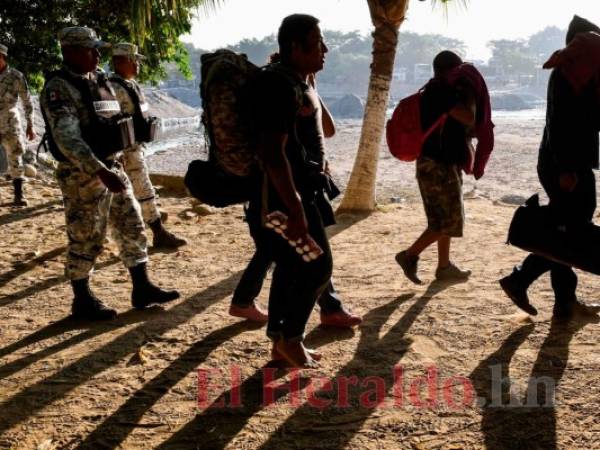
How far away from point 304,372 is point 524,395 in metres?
0.99

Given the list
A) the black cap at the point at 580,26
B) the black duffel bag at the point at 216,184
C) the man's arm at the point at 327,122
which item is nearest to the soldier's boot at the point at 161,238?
the man's arm at the point at 327,122

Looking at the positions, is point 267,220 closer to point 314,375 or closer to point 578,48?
point 314,375

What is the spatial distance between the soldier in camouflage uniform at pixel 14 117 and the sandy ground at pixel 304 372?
8.29 ft

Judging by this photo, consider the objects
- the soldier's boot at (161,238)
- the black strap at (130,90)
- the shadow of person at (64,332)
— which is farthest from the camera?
the soldier's boot at (161,238)

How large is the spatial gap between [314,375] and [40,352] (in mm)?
1533

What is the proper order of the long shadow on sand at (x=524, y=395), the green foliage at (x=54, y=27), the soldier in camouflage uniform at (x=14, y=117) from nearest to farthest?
1. the long shadow on sand at (x=524, y=395)
2. the soldier in camouflage uniform at (x=14, y=117)
3. the green foliage at (x=54, y=27)

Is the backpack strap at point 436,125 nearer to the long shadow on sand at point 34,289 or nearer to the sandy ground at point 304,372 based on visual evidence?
the sandy ground at point 304,372

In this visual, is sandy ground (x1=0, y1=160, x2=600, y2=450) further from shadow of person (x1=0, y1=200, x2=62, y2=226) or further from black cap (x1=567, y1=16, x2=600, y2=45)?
shadow of person (x1=0, y1=200, x2=62, y2=226)

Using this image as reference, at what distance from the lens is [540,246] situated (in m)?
3.03

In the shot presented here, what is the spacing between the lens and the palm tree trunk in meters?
6.66

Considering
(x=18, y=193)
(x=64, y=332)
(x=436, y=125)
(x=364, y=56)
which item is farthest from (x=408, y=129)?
(x=364, y=56)

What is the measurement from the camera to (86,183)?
3.51 m

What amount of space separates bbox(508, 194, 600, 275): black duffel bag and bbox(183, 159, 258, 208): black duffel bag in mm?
1417

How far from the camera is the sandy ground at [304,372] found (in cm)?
240
